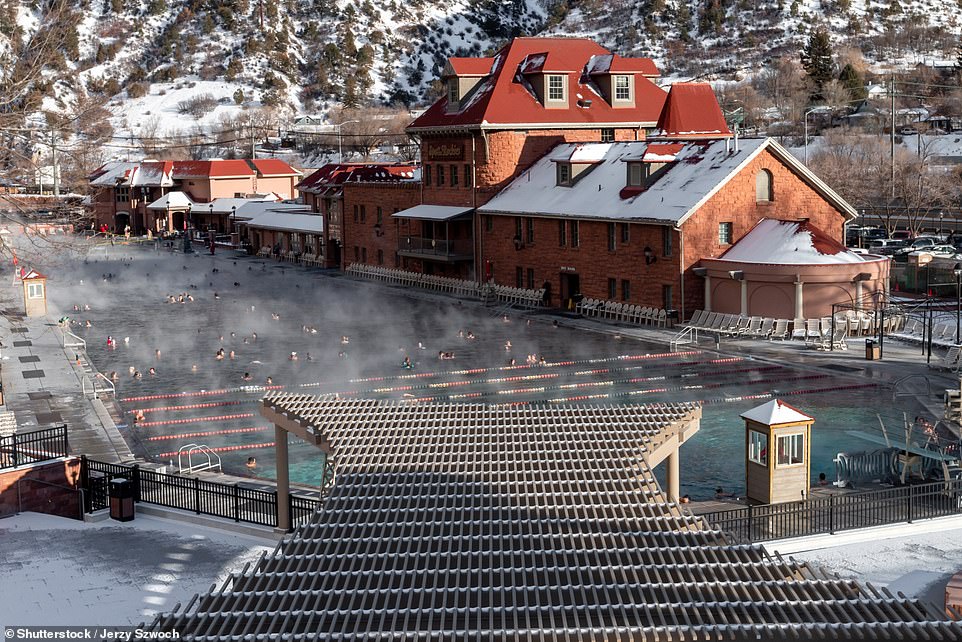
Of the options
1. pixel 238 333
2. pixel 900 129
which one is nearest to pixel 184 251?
pixel 238 333

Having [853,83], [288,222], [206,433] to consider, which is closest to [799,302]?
[206,433]

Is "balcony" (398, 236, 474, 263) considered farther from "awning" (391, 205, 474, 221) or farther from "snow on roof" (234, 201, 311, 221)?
"snow on roof" (234, 201, 311, 221)

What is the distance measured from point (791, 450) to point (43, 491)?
45.4ft

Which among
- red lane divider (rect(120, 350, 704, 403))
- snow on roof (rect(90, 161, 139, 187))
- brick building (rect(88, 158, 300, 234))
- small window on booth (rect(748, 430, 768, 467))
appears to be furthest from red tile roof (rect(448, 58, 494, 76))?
snow on roof (rect(90, 161, 139, 187))

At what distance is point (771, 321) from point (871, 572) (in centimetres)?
2666

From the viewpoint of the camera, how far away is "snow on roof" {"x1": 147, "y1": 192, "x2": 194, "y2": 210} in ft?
353

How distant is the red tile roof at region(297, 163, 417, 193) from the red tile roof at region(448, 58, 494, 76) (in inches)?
443

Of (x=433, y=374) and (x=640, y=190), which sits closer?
(x=433, y=374)

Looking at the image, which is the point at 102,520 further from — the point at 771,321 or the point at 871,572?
the point at 771,321

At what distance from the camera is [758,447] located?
22.7 metres

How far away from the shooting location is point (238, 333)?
160 ft

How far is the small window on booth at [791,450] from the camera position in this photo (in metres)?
22.5

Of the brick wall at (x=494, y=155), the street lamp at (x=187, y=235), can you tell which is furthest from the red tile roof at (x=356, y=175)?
the brick wall at (x=494, y=155)

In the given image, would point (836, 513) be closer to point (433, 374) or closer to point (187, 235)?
point (433, 374)
